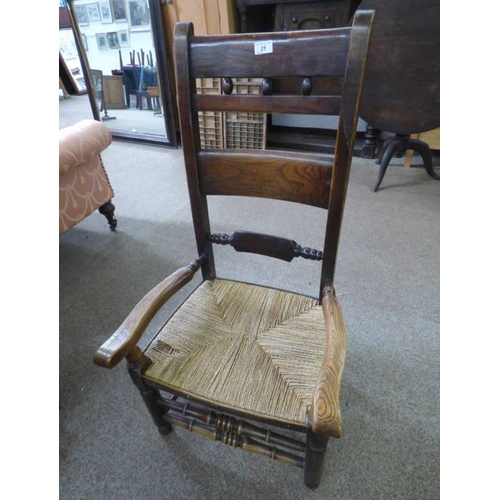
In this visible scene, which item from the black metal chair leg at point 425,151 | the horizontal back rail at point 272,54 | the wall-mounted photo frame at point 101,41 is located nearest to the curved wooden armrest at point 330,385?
the horizontal back rail at point 272,54

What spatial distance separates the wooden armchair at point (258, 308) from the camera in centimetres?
64

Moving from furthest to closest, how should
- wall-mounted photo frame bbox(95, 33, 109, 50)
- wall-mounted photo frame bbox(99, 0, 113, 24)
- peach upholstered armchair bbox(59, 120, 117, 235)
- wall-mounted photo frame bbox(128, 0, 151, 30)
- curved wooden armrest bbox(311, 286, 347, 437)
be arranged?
1. wall-mounted photo frame bbox(95, 33, 109, 50)
2. wall-mounted photo frame bbox(99, 0, 113, 24)
3. wall-mounted photo frame bbox(128, 0, 151, 30)
4. peach upholstered armchair bbox(59, 120, 117, 235)
5. curved wooden armrest bbox(311, 286, 347, 437)

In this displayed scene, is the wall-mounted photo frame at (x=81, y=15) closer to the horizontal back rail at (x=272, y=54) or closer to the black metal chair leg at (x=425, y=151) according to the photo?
the black metal chair leg at (x=425, y=151)

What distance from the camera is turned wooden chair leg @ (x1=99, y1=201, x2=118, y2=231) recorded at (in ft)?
6.54

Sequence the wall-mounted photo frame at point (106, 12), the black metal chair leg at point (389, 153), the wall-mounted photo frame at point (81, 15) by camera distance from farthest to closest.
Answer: the wall-mounted photo frame at point (81, 15) < the wall-mounted photo frame at point (106, 12) < the black metal chair leg at point (389, 153)

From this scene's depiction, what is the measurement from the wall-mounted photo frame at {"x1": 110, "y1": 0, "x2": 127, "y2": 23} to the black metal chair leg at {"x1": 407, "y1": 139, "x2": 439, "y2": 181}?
10.1ft

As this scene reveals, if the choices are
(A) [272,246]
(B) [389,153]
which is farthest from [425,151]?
(A) [272,246]

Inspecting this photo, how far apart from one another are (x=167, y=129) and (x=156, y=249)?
1.94 meters

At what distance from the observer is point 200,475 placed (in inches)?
37.4

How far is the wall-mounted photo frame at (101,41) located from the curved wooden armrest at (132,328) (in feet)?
12.6

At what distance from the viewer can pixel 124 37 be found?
334 centimetres

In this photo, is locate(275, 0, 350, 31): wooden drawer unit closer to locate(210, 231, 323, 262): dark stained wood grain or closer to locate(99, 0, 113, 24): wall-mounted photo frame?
locate(99, 0, 113, 24): wall-mounted photo frame

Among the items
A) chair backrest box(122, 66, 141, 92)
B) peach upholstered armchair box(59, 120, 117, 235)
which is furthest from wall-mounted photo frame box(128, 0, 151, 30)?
peach upholstered armchair box(59, 120, 117, 235)

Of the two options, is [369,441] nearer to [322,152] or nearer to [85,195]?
[85,195]
